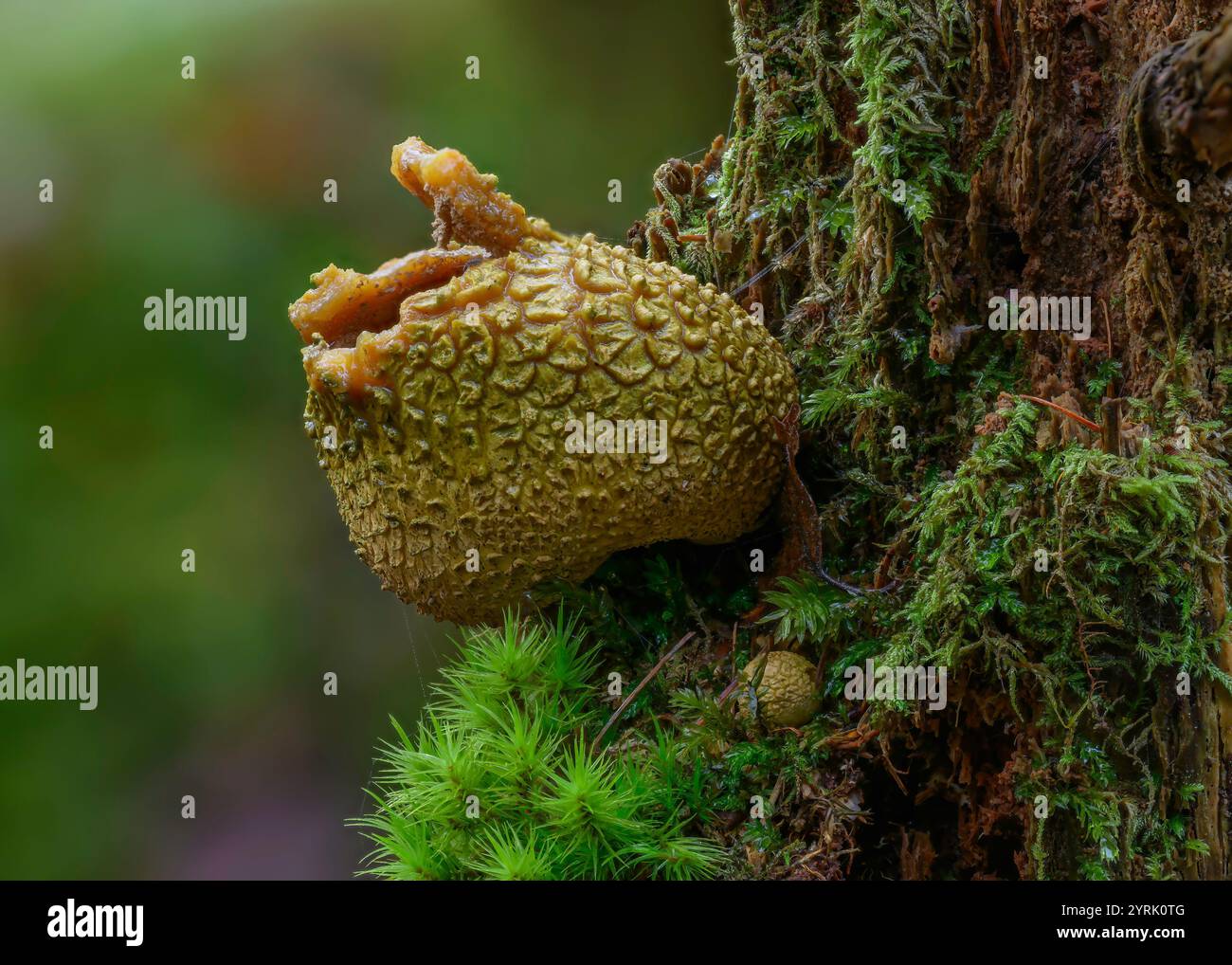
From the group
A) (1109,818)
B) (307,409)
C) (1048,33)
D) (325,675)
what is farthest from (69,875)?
(1048,33)

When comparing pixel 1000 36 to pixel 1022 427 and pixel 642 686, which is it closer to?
pixel 1022 427

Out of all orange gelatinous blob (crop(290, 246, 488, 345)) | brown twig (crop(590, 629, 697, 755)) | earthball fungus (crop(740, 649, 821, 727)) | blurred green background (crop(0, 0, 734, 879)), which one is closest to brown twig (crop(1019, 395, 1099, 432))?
earthball fungus (crop(740, 649, 821, 727))

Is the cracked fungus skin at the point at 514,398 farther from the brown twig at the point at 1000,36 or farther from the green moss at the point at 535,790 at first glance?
the brown twig at the point at 1000,36

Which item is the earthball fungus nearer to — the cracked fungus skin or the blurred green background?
the cracked fungus skin

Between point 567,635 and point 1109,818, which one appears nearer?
point 1109,818

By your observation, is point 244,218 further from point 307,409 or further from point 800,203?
point 800,203

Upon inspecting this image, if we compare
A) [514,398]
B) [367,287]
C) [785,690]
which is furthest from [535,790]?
[367,287]
